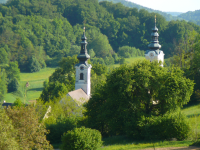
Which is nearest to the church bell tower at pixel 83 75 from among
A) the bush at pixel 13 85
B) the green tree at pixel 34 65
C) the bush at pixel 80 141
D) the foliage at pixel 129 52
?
the bush at pixel 80 141

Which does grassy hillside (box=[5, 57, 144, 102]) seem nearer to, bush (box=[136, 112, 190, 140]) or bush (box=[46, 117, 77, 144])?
bush (box=[46, 117, 77, 144])

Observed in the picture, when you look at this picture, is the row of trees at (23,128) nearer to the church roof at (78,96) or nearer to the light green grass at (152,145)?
the light green grass at (152,145)

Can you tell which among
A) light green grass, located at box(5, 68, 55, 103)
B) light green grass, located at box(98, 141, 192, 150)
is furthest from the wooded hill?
light green grass, located at box(98, 141, 192, 150)

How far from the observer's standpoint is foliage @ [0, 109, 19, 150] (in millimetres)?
21734

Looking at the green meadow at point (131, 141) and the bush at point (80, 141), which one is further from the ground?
the bush at point (80, 141)

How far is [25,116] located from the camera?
2466 centimetres

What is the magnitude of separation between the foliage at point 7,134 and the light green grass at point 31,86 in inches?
2138

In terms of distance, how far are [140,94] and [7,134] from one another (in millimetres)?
10573

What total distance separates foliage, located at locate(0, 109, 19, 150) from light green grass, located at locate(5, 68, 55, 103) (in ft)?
178

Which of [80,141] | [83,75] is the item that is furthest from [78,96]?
[80,141]

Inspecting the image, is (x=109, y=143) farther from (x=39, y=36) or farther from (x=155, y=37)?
(x=39, y=36)

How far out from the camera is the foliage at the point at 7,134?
21.7 m

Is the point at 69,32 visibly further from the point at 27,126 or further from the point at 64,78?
the point at 27,126

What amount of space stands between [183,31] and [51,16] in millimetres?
45738
